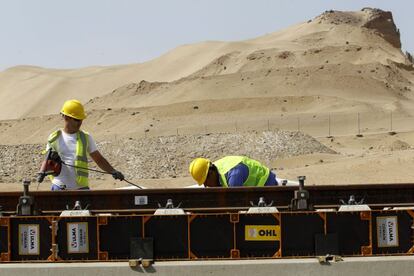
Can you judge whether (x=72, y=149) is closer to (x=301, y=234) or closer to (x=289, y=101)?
(x=301, y=234)

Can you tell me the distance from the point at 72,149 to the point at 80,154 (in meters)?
0.09

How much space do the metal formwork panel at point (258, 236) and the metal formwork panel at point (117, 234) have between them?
0.76 meters

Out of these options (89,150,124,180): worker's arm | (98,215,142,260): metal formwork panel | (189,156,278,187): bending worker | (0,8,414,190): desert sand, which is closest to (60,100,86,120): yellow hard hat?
(89,150,124,180): worker's arm

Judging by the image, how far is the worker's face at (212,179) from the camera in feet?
25.7

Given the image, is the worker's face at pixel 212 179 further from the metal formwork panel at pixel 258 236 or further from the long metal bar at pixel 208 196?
the metal formwork panel at pixel 258 236

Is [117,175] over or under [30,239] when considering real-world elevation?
over

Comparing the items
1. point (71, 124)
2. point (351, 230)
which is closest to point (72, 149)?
point (71, 124)

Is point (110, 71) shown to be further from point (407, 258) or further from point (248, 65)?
point (407, 258)

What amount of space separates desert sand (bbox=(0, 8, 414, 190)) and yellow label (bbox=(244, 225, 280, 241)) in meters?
14.1

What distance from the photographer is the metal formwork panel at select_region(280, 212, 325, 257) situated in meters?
6.16

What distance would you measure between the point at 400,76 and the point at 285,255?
6002 cm

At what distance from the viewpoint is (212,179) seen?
7.86 metres

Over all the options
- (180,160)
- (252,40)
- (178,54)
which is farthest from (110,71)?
(180,160)

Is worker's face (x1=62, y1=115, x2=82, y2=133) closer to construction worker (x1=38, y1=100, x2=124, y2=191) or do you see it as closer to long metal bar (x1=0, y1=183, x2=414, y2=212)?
construction worker (x1=38, y1=100, x2=124, y2=191)
